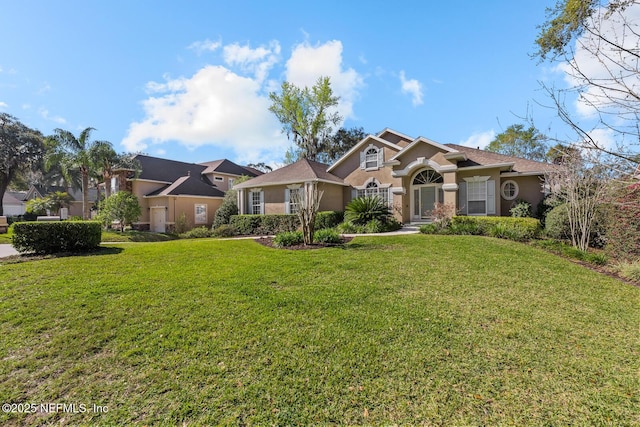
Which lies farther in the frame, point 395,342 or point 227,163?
point 227,163

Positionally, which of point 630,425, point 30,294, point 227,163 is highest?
point 227,163

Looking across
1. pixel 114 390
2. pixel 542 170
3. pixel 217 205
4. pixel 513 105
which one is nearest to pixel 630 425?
pixel 513 105

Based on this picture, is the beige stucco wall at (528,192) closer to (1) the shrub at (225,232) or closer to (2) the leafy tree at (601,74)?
(2) the leafy tree at (601,74)

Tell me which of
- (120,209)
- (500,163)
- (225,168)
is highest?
(225,168)

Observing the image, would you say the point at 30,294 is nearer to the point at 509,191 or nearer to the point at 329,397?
the point at 329,397

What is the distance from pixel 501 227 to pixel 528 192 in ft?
19.7

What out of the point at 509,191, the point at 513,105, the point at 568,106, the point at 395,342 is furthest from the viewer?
the point at 509,191

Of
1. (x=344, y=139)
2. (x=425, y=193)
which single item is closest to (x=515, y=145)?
(x=344, y=139)

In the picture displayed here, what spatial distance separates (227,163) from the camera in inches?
1260

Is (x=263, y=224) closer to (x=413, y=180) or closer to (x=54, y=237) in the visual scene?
(x=413, y=180)

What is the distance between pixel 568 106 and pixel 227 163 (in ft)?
104

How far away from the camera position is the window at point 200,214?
2500cm

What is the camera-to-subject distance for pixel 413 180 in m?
17.9

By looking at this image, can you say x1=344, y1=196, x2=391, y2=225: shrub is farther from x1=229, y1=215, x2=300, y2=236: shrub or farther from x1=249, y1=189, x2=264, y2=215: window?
x1=249, y1=189, x2=264, y2=215: window
